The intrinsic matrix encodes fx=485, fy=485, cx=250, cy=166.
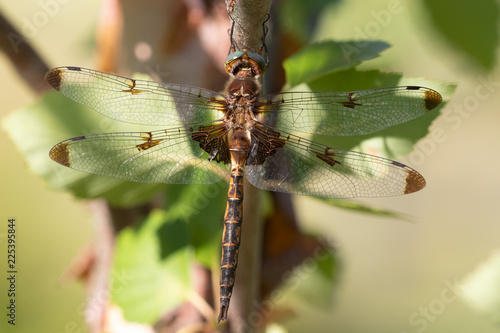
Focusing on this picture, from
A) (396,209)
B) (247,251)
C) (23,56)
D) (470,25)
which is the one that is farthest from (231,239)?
(396,209)

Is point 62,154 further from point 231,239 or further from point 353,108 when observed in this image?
point 353,108

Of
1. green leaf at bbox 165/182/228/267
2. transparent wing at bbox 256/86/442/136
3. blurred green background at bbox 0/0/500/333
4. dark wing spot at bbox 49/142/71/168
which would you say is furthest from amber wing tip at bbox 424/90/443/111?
dark wing spot at bbox 49/142/71/168

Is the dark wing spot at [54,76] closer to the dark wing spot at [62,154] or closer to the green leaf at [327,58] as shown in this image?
the dark wing spot at [62,154]

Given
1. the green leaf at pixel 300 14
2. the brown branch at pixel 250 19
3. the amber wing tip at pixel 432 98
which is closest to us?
the brown branch at pixel 250 19

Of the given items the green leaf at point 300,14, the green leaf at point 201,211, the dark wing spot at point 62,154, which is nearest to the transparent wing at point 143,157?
the dark wing spot at point 62,154

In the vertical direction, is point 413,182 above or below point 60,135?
below

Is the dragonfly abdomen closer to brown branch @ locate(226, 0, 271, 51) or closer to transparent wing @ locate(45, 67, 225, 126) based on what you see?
transparent wing @ locate(45, 67, 225, 126)

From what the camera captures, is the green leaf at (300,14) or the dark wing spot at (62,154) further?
the green leaf at (300,14)
